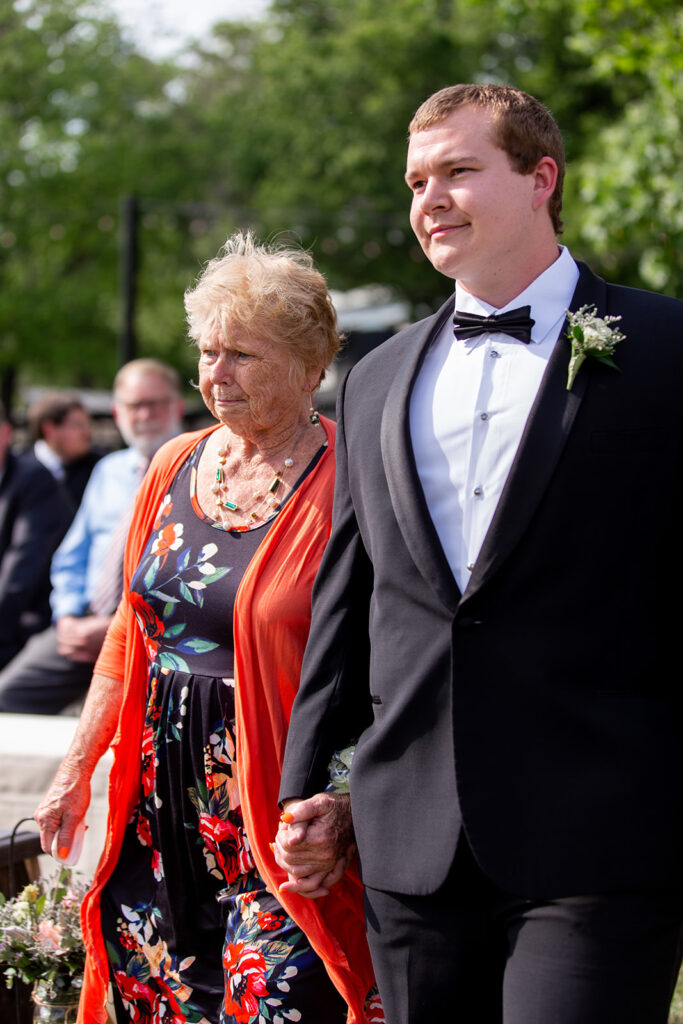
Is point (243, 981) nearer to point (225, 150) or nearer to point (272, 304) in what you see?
point (272, 304)

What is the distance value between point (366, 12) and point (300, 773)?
95.9 ft

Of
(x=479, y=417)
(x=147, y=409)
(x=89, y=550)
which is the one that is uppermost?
(x=147, y=409)

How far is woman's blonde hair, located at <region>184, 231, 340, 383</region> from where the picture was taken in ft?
9.61

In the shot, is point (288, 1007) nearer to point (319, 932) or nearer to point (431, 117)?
point (319, 932)

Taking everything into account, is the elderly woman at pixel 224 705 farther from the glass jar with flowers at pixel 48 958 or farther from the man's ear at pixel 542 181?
the man's ear at pixel 542 181

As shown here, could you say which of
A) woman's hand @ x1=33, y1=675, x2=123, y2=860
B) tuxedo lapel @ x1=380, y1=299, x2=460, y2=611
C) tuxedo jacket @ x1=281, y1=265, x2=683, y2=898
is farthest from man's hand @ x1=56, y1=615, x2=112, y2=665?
tuxedo jacket @ x1=281, y1=265, x2=683, y2=898

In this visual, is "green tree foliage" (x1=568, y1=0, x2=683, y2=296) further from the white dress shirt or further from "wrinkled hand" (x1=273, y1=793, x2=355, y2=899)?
"wrinkled hand" (x1=273, y1=793, x2=355, y2=899)

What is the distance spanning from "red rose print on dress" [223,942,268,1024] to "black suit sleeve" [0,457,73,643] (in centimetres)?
380

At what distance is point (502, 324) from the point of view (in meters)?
2.31

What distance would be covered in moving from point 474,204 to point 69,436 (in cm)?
636

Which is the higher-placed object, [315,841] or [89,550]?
[89,550]

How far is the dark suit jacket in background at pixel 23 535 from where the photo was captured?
6.25 metres

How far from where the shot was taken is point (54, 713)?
5.99 m

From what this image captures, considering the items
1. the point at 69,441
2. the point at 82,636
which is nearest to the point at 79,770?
the point at 82,636
